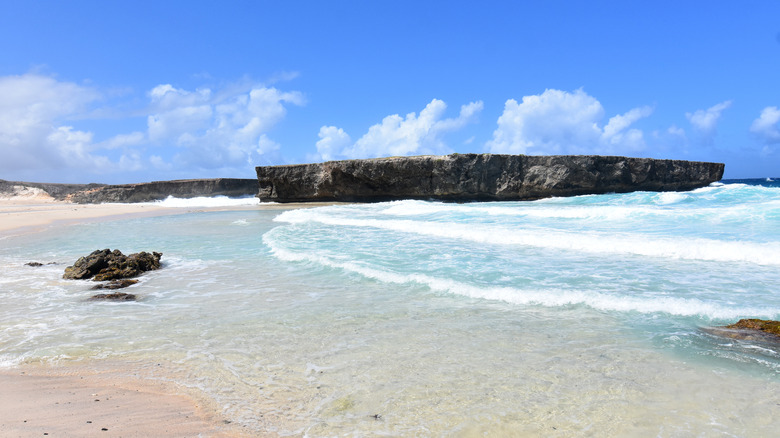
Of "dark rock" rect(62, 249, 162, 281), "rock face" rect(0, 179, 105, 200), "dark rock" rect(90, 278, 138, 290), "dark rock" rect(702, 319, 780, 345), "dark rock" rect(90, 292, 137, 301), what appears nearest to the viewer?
"dark rock" rect(702, 319, 780, 345)

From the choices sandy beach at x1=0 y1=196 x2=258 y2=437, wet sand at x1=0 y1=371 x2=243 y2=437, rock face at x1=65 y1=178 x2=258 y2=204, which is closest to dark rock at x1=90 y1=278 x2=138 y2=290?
sandy beach at x1=0 y1=196 x2=258 y2=437

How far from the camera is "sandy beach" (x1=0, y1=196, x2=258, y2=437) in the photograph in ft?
7.95

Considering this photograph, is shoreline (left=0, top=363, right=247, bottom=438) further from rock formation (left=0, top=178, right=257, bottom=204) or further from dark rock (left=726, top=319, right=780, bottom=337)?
rock formation (left=0, top=178, right=257, bottom=204)

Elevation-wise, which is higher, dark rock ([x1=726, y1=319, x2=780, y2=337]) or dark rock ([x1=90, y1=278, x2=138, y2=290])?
dark rock ([x1=726, y1=319, x2=780, y2=337])

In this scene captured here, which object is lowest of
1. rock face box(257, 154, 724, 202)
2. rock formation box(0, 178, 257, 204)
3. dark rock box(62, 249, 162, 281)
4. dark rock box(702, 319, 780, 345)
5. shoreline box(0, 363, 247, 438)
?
→ shoreline box(0, 363, 247, 438)

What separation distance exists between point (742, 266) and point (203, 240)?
11227 mm

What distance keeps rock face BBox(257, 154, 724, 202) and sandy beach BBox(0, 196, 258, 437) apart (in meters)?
25.4

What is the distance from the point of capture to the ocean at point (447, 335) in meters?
2.62

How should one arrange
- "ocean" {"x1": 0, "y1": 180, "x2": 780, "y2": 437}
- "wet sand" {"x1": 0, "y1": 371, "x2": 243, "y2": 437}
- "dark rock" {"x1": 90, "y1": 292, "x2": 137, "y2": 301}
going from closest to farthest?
"wet sand" {"x1": 0, "y1": 371, "x2": 243, "y2": 437}
"ocean" {"x1": 0, "y1": 180, "x2": 780, "y2": 437}
"dark rock" {"x1": 90, "y1": 292, "x2": 137, "y2": 301}

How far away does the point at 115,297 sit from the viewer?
585 centimetres

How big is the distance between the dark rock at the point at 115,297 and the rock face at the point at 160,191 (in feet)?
137

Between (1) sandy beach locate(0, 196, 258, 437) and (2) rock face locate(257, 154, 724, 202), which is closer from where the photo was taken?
(1) sandy beach locate(0, 196, 258, 437)

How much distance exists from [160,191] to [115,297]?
1677 inches

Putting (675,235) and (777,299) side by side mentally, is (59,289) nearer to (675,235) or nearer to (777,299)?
(777,299)
